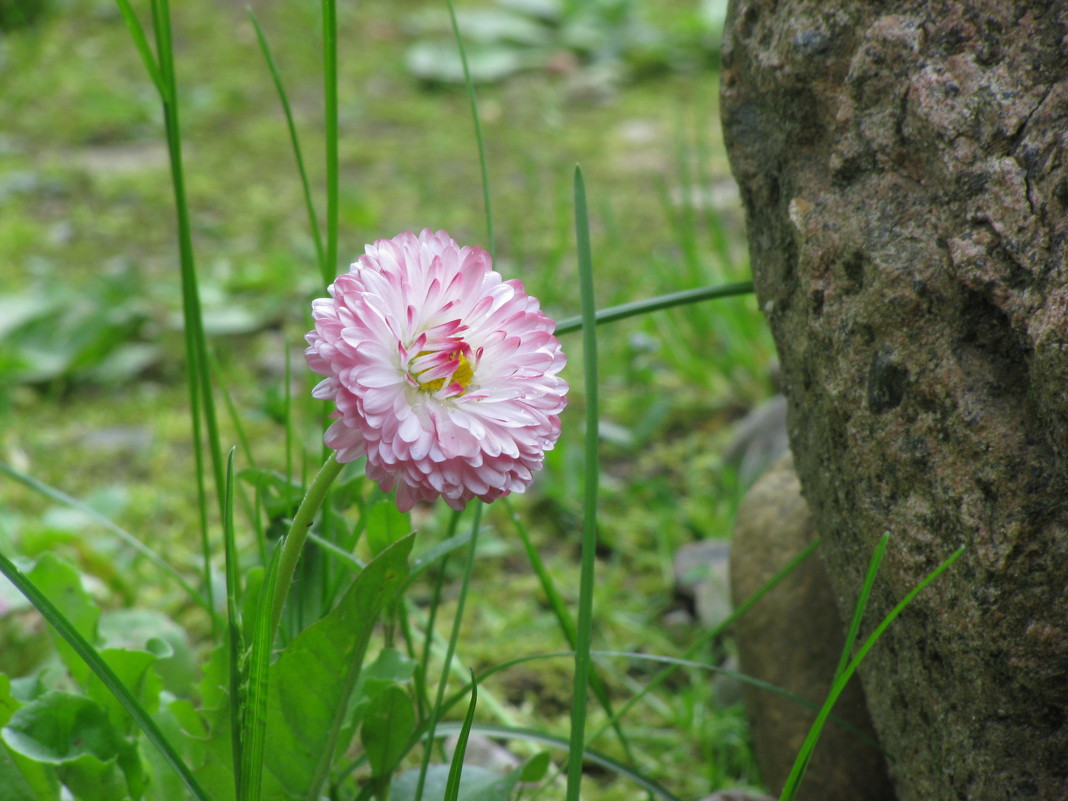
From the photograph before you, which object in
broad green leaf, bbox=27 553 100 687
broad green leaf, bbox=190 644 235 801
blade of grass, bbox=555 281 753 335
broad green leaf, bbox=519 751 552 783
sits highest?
blade of grass, bbox=555 281 753 335

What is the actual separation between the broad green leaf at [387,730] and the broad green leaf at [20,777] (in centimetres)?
37

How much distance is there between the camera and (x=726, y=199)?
350cm

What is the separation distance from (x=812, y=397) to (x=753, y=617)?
49cm

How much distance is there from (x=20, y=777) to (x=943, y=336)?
112 cm

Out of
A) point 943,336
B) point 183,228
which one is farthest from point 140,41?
point 943,336

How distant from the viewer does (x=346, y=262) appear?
7.83ft

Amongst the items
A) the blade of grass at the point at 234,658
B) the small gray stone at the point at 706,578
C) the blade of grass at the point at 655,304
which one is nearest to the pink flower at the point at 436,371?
the blade of grass at the point at 234,658

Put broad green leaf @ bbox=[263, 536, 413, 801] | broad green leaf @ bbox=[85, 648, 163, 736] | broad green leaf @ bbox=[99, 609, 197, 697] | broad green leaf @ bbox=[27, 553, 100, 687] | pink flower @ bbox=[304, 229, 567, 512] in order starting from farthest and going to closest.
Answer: broad green leaf @ bbox=[99, 609, 197, 697], broad green leaf @ bbox=[27, 553, 100, 687], broad green leaf @ bbox=[85, 648, 163, 736], broad green leaf @ bbox=[263, 536, 413, 801], pink flower @ bbox=[304, 229, 567, 512]

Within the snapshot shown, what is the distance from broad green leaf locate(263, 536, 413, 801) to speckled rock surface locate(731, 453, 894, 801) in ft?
2.08

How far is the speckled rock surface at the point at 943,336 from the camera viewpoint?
2.90 feet

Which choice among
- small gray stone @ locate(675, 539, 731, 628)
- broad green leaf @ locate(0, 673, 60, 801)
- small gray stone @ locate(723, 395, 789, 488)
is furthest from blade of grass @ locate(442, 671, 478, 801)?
small gray stone @ locate(723, 395, 789, 488)

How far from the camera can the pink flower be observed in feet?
2.63

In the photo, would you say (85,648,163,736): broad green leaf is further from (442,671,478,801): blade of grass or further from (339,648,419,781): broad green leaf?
(442,671,478,801): blade of grass

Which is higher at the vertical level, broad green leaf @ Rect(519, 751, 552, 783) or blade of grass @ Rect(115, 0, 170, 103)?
blade of grass @ Rect(115, 0, 170, 103)
